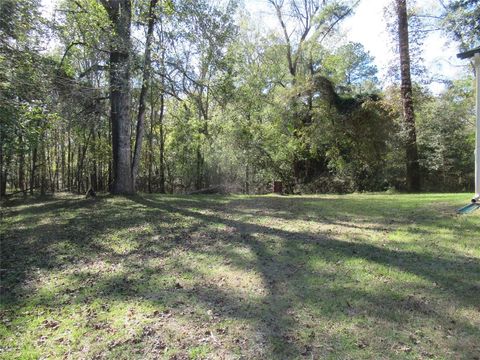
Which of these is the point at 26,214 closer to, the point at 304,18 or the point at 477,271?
the point at 477,271

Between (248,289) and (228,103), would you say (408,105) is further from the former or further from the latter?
(248,289)

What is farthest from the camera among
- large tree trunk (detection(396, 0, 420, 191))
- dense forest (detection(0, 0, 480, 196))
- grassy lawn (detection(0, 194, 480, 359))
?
large tree trunk (detection(396, 0, 420, 191))

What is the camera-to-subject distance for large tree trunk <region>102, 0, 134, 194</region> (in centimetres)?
843

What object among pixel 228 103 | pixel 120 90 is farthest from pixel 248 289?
pixel 228 103

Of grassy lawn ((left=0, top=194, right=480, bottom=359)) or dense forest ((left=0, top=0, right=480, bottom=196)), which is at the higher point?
dense forest ((left=0, top=0, right=480, bottom=196))

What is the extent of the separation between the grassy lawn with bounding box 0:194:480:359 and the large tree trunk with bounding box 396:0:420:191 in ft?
19.0

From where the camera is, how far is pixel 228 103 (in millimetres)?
12039

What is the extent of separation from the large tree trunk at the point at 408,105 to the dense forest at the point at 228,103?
44 millimetres

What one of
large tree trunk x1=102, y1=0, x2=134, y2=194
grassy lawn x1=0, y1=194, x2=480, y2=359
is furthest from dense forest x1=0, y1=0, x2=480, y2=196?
grassy lawn x1=0, y1=194, x2=480, y2=359

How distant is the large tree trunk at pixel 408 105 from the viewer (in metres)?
11.8

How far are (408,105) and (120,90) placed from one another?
9.31 m

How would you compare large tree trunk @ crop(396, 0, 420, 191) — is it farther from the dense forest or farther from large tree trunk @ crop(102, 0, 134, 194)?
large tree trunk @ crop(102, 0, 134, 194)

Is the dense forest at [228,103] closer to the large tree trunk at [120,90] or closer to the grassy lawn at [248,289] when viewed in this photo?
the large tree trunk at [120,90]

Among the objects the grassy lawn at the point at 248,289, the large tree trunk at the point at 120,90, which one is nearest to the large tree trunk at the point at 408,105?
the grassy lawn at the point at 248,289
